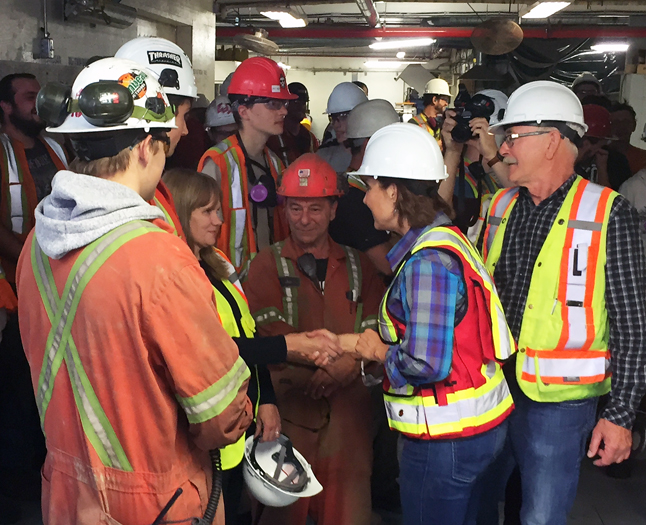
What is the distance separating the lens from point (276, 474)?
2150mm

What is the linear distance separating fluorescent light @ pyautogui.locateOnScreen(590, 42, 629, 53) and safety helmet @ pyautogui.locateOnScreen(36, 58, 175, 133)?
15.5 metres

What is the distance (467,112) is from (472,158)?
0.79 metres

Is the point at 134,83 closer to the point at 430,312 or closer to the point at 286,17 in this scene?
the point at 430,312

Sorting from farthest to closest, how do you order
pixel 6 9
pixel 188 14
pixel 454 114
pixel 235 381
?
pixel 188 14, pixel 6 9, pixel 454 114, pixel 235 381

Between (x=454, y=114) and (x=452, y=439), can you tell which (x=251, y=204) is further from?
(x=452, y=439)

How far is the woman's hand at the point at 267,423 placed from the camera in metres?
2.37

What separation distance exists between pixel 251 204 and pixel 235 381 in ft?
7.73

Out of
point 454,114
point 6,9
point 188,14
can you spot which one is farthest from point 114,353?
point 188,14

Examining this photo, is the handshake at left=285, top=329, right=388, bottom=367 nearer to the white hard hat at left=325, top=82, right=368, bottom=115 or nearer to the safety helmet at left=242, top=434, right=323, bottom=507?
the safety helmet at left=242, top=434, right=323, bottom=507

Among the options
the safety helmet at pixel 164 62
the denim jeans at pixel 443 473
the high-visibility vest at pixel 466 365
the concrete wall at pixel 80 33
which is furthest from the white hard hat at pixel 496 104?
the concrete wall at pixel 80 33

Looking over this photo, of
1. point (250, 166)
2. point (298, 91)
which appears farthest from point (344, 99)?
point (250, 166)

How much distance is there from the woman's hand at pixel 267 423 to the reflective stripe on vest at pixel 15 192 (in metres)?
2.56

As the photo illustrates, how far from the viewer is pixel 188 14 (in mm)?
9039

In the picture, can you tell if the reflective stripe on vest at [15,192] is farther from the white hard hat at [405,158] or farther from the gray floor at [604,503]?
the white hard hat at [405,158]
